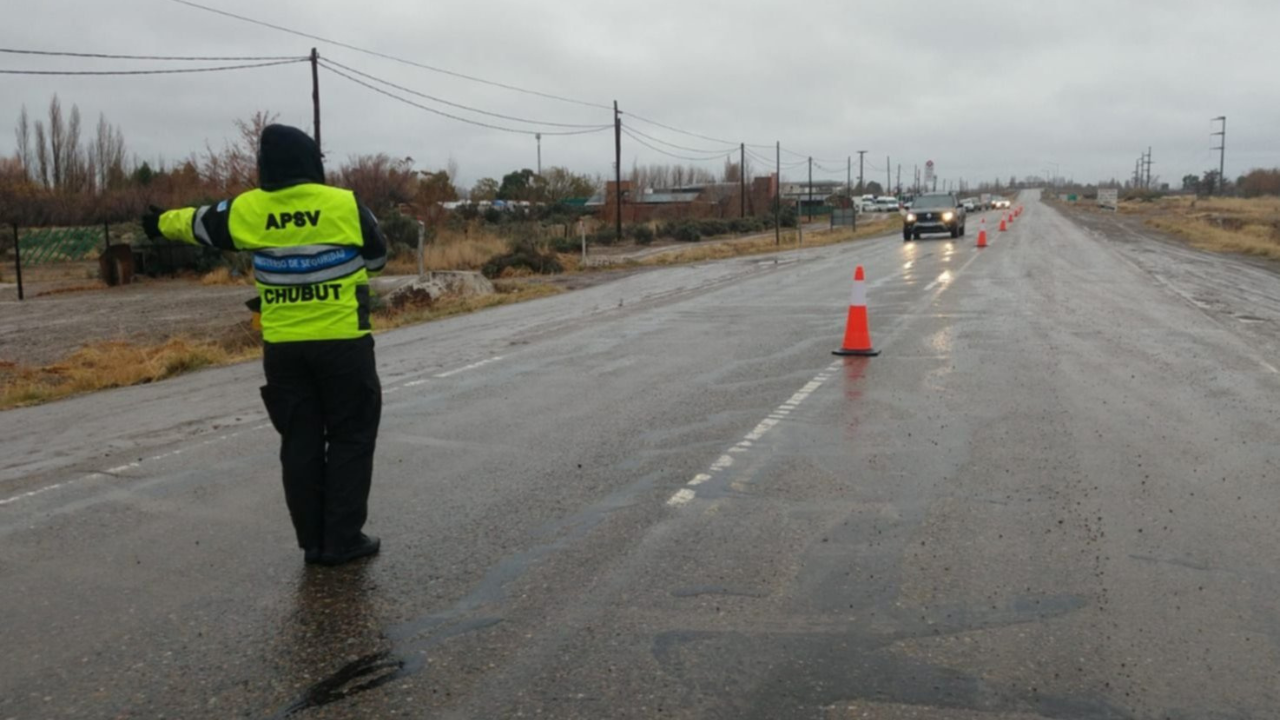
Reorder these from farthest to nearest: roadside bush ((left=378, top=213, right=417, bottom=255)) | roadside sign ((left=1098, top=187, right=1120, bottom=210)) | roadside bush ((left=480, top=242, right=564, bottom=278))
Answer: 1. roadside sign ((left=1098, top=187, right=1120, bottom=210))
2. roadside bush ((left=378, top=213, right=417, bottom=255))
3. roadside bush ((left=480, top=242, right=564, bottom=278))

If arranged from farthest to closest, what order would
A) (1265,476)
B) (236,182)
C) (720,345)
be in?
(236,182) → (720,345) → (1265,476)

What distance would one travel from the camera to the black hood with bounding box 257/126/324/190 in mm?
4852

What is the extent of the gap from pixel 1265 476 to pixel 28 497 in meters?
7.34

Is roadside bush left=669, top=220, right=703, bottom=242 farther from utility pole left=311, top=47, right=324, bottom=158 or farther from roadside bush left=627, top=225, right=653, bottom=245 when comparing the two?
utility pole left=311, top=47, right=324, bottom=158

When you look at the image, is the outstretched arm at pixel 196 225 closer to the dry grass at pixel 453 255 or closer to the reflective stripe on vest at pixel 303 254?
the reflective stripe on vest at pixel 303 254

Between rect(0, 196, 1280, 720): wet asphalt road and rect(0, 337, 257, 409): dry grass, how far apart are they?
126 cm

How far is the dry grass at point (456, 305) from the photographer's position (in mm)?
18219

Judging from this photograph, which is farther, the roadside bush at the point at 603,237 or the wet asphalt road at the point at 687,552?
the roadside bush at the point at 603,237

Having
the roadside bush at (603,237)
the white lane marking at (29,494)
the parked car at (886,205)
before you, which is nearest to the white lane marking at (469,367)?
the white lane marking at (29,494)

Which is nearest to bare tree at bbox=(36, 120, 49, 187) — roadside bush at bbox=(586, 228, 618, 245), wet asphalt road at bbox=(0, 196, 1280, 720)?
roadside bush at bbox=(586, 228, 618, 245)

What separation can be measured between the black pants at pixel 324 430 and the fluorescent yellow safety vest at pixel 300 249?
0.11 metres

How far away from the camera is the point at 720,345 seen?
1261 centimetres

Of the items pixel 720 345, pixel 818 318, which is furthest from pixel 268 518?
pixel 818 318

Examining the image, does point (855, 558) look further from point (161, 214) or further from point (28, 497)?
point (28, 497)
